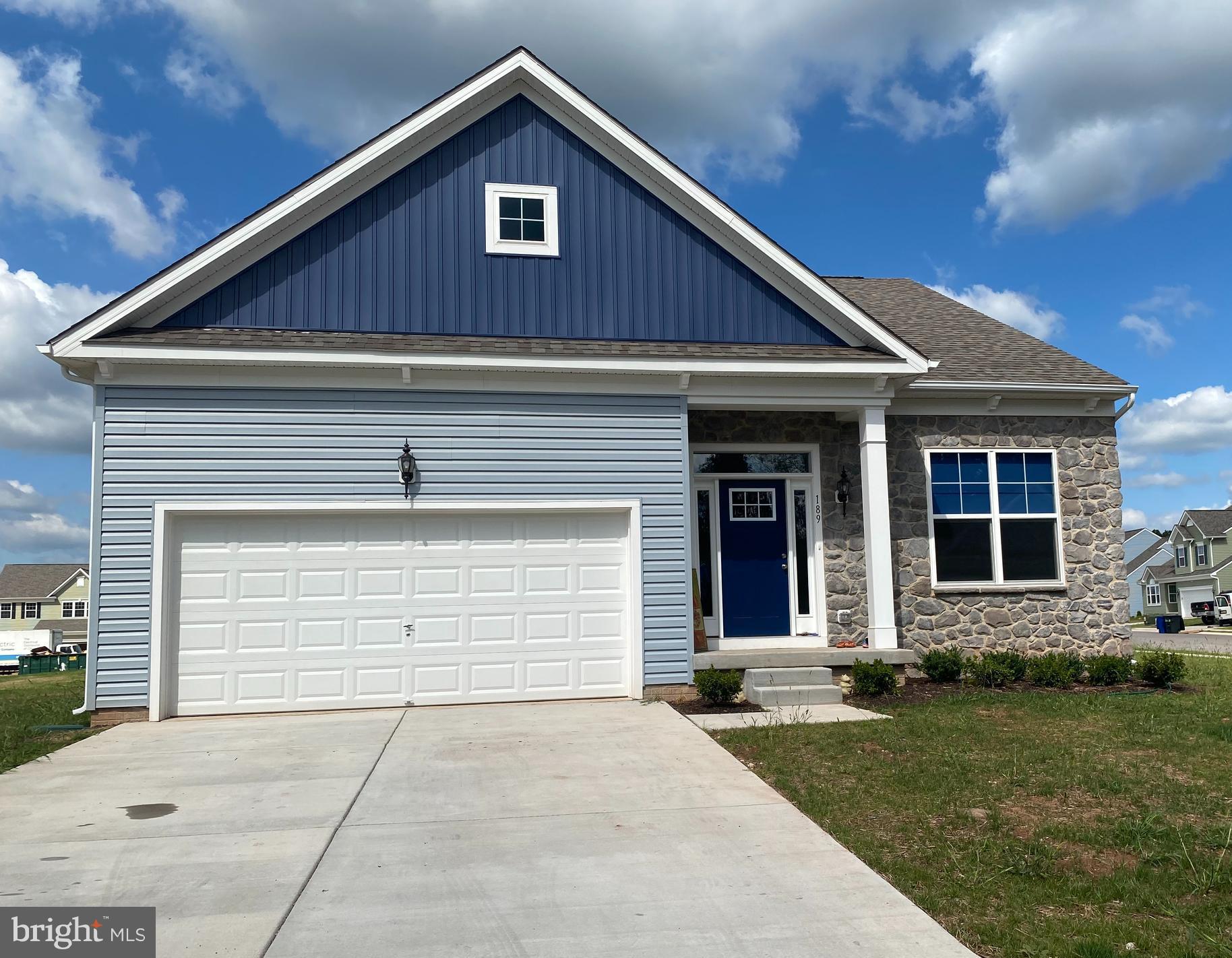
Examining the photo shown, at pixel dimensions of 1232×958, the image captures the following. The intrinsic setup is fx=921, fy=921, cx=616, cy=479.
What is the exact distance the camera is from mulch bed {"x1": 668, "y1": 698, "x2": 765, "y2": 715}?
9.51 meters

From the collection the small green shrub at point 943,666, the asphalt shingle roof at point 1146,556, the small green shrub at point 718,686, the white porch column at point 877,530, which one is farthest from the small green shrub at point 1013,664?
the asphalt shingle roof at point 1146,556

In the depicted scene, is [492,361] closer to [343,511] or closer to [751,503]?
[343,511]

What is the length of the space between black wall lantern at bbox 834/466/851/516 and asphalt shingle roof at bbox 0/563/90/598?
6513 centimetres

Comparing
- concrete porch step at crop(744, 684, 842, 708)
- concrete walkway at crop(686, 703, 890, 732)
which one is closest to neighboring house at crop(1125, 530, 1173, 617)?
concrete porch step at crop(744, 684, 842, 708)

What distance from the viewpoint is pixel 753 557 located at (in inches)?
473

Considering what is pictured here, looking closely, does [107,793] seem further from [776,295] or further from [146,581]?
[776,295]

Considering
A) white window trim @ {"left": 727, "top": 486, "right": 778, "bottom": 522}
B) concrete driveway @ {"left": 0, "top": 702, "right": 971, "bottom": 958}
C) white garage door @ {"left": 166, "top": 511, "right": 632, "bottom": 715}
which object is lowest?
concrete driveway @ {"left": 0, "top": 702, "right": 971, "bottom": 958}

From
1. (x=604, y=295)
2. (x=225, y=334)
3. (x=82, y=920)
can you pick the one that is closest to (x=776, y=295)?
(x=604, y=295)

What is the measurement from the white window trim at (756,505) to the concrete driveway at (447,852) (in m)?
4.23

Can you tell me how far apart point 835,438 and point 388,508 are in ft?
19.4

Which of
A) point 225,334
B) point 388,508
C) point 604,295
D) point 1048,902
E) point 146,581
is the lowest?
point 1048,902

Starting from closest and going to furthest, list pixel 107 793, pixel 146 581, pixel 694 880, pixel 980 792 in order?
pixel 694 880 → pixel 980 792 → pixel 107 793 → pixel 146 581

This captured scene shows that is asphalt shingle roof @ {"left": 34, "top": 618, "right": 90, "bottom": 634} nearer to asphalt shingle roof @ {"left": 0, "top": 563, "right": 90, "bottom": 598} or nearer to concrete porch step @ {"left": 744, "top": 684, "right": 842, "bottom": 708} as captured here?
asphalt shingle roof @ {"left": 0, "top": 563, "right": 90, "bottom": 598}

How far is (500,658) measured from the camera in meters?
10.3
